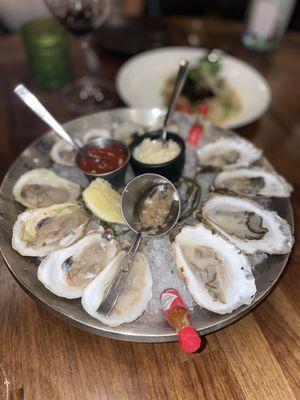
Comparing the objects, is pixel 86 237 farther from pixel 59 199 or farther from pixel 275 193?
pixel 275 193

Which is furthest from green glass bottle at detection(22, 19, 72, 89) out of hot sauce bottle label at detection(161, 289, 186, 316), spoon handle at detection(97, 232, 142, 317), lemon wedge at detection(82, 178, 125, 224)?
hot sauce bottle label at detection(161, 289, 186, 316)

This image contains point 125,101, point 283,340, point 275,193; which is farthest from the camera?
point 125,101

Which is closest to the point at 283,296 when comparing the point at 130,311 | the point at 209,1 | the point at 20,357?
the point at 130,311

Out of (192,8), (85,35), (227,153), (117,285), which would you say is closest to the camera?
(117,285)

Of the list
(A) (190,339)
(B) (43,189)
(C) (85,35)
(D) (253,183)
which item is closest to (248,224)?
(D) (253,183)

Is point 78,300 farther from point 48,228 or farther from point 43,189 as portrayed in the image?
point 43,189

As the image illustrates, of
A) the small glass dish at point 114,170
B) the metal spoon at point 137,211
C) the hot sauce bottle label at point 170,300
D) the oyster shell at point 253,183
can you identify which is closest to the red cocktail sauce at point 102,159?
the small glass dish at point 114,170
